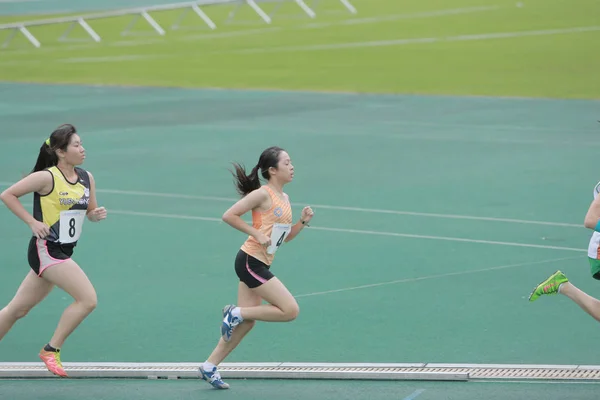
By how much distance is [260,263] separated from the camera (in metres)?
8.77

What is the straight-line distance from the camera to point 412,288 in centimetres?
1200

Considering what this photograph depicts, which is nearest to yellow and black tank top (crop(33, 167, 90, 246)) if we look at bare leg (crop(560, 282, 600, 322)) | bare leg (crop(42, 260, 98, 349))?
bare leg (crop(42, 260, 98, 349))

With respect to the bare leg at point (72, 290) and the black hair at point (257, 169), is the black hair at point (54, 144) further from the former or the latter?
the black hair at point (257, 169)

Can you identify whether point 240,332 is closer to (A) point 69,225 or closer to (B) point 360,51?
(A) point 69,225

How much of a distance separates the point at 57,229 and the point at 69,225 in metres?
0.09

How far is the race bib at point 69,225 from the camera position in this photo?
880 cm

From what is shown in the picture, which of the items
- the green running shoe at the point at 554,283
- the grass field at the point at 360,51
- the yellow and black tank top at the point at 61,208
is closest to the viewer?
the yellow and black tank top at the point at 61,208

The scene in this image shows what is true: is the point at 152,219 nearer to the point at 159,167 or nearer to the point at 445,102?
the point at 159,167

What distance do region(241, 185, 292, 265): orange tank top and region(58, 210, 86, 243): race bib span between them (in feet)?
4.17

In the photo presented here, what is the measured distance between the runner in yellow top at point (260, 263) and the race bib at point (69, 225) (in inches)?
45.4

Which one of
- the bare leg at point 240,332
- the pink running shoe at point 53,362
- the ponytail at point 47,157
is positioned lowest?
the pink running shoe at point 53,362

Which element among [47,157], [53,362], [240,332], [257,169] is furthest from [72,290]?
[257,169]

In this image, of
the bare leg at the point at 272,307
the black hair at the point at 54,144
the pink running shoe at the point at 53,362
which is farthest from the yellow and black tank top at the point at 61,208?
the bare leg at the point at 272,307

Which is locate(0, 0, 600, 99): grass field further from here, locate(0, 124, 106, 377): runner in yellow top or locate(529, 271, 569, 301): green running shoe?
locate(0, 124, 106, 377): runner in yellow top
